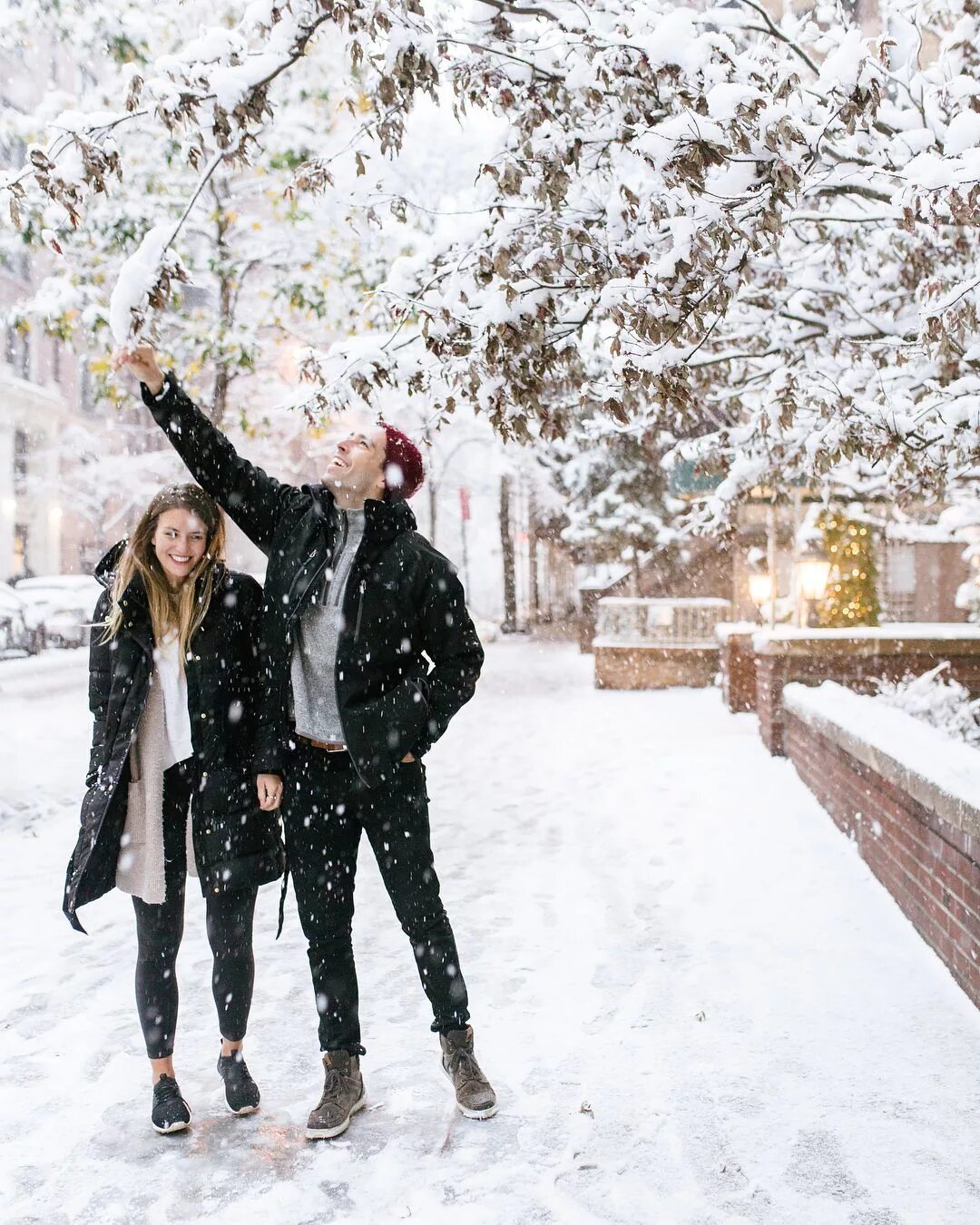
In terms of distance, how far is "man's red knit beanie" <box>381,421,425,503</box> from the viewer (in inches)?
132

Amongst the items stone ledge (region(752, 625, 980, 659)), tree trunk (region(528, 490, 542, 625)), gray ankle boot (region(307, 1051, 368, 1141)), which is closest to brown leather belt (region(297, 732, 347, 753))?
gray ankle boot (region(307, 1051, 368, 1141))

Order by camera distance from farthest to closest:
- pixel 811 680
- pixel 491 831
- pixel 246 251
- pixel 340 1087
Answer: pixel 246 251, pixel 811 680, pixel 491 831, pixel 340 1087

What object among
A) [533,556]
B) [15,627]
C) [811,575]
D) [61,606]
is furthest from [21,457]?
[811,575]

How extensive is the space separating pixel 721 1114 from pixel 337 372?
346cm

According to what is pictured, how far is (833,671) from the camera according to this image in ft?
32.6

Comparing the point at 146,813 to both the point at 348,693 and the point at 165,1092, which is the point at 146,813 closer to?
the point at 348,693

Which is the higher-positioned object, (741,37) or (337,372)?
(741,37)

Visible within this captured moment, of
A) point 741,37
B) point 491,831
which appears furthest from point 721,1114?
point 741,37

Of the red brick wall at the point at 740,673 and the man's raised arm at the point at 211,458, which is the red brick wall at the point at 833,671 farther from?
the man's raised arm at the point at 211,458

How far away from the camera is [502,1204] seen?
2.77 m

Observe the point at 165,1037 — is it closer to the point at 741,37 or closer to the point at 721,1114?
the point at 721,1114

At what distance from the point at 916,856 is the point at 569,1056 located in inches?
78.1

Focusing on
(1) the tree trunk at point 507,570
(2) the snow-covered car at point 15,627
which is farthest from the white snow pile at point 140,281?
(1) the tree trunk at point 507,570

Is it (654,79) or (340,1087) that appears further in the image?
(654,79)
